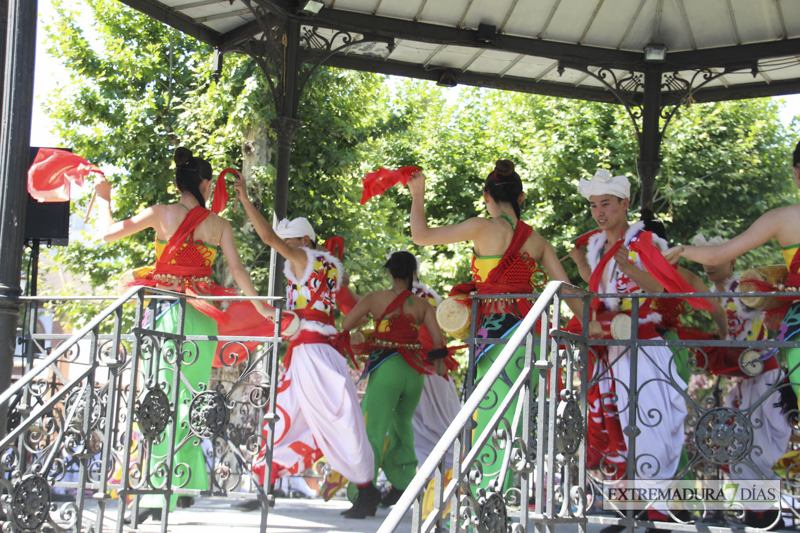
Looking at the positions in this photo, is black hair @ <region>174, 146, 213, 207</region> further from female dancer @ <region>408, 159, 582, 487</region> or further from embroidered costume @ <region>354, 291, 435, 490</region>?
embroidered costume @ <region>354, 291, 435, 490</region>

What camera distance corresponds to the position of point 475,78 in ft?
26.2

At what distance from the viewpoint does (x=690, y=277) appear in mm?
5238

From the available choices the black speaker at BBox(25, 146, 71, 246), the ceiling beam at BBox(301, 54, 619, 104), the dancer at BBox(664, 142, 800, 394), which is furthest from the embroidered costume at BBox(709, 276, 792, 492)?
the black speaker at BBox(25, 146, 71, 246)

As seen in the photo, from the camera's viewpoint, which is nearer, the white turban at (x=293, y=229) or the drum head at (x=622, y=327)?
the drum head at (x=622, y=327)

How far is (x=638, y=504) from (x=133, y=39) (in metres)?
12.9

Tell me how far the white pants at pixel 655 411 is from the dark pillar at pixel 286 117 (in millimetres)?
3083

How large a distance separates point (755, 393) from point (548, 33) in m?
3.69

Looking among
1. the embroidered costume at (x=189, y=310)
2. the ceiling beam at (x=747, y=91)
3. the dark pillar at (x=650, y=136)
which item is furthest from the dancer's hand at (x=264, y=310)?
the ceiling beam at (x=747, y=91)

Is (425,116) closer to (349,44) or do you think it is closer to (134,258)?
(134,258)

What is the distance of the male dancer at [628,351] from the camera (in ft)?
14.1

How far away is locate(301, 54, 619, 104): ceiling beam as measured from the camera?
24.7 feet

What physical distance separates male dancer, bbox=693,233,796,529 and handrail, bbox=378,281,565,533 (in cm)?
187

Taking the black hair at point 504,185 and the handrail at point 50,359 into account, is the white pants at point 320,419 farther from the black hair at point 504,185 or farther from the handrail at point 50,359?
the handrail at point 50,359

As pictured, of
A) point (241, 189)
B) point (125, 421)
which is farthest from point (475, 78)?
point (125, 421)
